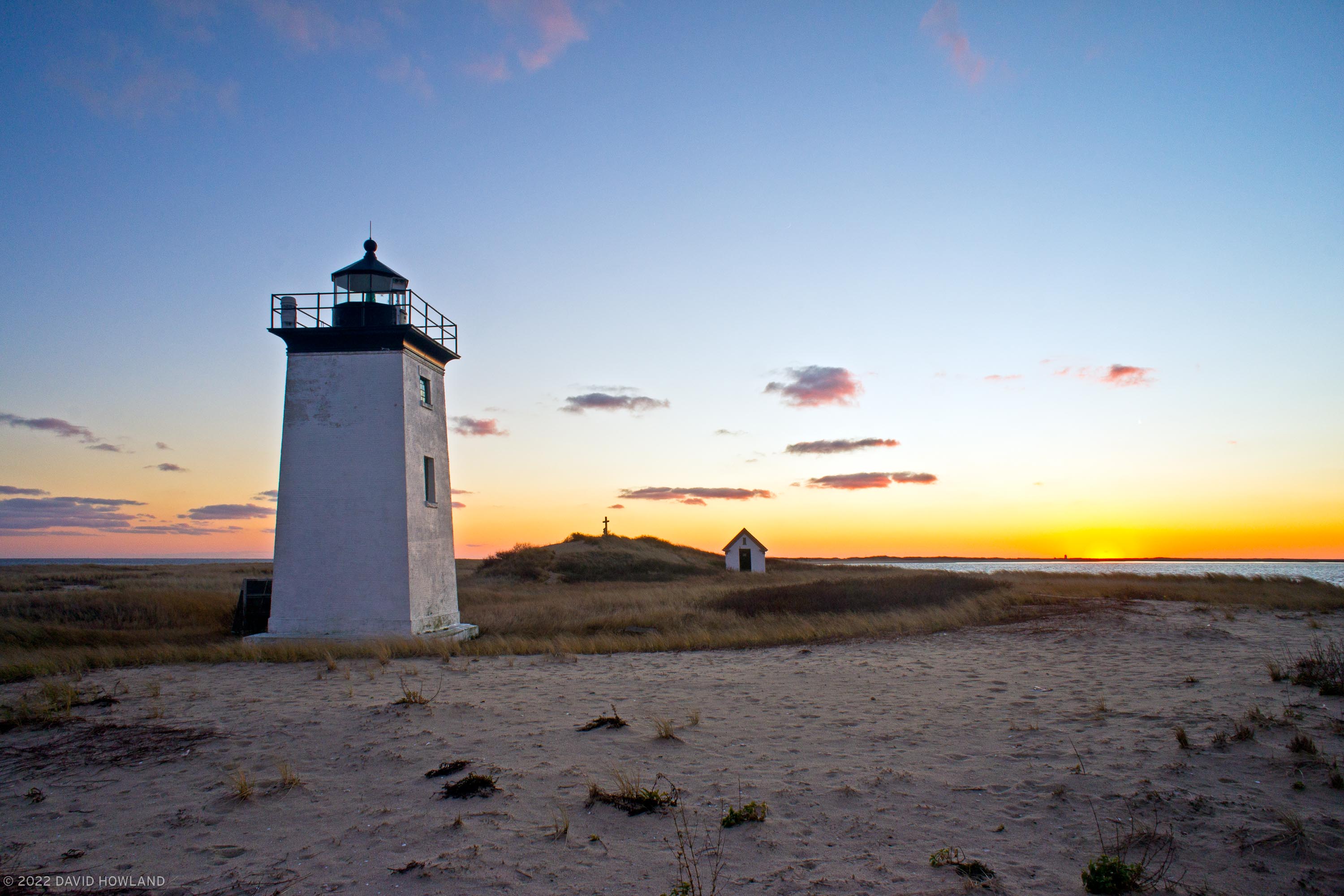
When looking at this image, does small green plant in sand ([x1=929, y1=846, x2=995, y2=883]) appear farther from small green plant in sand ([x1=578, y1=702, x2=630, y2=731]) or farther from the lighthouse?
the lighthouse

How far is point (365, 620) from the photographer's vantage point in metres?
16.5

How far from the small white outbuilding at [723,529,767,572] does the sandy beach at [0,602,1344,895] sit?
38635mm

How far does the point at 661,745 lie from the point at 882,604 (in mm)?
16679

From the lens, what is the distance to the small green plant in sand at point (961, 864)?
462 cm

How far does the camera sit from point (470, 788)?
6.40 metres

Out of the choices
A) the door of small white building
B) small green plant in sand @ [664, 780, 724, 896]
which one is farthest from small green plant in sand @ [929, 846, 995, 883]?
the door of small white building

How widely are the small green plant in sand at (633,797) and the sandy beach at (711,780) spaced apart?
14 cm

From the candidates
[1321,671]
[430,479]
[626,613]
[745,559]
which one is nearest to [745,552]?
[745,559]

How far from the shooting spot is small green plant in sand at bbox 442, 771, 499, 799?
634 centimetres

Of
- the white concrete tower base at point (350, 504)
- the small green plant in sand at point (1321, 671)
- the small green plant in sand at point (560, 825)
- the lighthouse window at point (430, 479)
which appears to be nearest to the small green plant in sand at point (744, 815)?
the small green plant in sand at point (560, 825)

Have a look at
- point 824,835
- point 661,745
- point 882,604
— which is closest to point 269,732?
point 661,745

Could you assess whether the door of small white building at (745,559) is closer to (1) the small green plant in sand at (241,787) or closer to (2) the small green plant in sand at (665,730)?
(2) the small green plant in sand at (665,730)

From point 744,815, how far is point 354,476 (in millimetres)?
14042

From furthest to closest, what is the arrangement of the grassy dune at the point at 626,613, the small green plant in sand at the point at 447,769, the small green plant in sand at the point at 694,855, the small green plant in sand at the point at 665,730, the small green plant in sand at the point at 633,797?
the grassy dune at the point at 626,613
the small green plant in sand at the point at 665,730
the small green plant in sand at the point at 447,769
the small green plant in sand at the point at 633,797
the small green plant in sand at the point at 694,855
